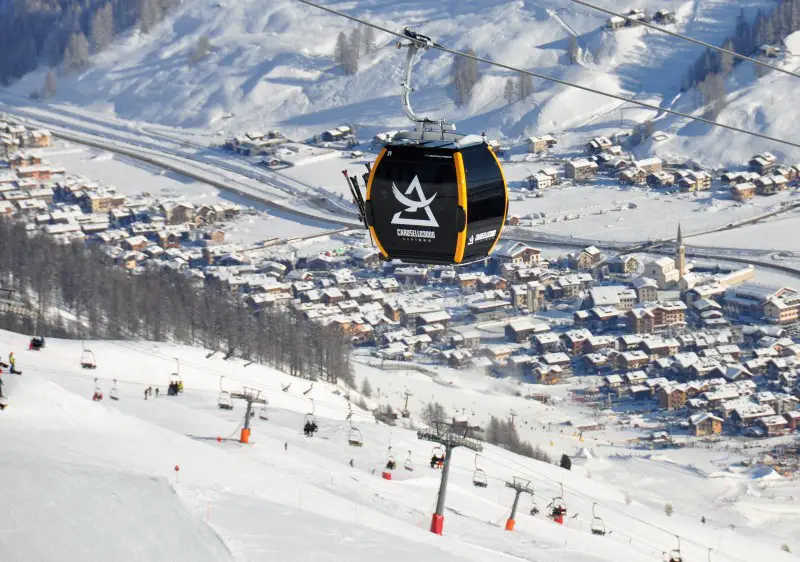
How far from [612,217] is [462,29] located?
21.6 meters

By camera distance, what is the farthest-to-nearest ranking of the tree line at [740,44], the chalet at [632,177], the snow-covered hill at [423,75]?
1. the snow-covered hill at [423,75]
2. the tree line at [740,44]
3. the chalet at [632,177]

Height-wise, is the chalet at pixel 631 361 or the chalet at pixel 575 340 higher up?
the chalet at pixel 575 340

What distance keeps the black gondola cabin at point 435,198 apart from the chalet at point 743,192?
40.7 metres

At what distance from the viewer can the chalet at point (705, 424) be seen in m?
30.4

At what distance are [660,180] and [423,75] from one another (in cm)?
1663

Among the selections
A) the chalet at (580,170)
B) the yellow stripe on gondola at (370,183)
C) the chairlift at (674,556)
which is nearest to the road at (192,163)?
the chalet at (580,170)

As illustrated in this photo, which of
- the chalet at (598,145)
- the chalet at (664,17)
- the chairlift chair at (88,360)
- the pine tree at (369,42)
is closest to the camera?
the chairlift chair at (88,360)

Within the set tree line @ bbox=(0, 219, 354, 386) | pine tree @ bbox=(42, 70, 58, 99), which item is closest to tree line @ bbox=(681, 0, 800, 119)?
tree line @ bbox=(0, 219, 354, 386)

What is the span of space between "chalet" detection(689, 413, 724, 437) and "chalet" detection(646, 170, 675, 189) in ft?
68.8

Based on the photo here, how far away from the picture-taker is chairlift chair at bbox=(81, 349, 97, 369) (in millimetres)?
24297

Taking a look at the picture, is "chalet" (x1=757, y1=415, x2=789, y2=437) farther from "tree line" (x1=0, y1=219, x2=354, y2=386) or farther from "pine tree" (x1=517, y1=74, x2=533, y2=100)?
"pine tree" (x1=517, y1=74, x2=533, y2=100)

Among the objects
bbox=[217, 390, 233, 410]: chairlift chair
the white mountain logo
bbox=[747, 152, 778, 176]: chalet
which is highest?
bbox=[747, 152, 778, 176]: chalet

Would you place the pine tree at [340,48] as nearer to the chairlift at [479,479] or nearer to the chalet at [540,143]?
the chalet at [540,143]

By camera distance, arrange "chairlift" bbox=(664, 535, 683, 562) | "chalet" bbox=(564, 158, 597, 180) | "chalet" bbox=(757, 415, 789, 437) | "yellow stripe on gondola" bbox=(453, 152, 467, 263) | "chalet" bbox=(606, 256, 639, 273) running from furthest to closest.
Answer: "chalet" bbox=(564, 158, 597, 180), "chalet" bbox=(606, 256, 639, 273), "chalet" bbox=(757, 415, 789, 437), "chairlift" bbox=(664, 535, 683, 562), "yellow stripe on gondola" bbox=(453, 152, 467, 263)
